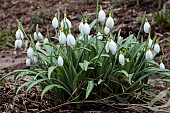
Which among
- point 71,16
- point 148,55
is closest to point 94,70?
point 148,55

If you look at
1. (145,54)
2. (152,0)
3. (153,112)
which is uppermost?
(152,0)

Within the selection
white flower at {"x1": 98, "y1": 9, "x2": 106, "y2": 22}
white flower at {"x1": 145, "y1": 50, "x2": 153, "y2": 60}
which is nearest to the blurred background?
white flower at {"x1": 145, "y1": 50, "x2": 153, "y2": 60}

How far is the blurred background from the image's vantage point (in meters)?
5.47

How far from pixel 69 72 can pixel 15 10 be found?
5307 millimetres

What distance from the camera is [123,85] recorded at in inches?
118

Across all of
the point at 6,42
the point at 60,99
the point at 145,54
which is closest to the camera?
the point at 145,54

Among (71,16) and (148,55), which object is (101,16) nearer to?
(148,55)

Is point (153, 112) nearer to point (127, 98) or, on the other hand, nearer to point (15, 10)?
point (127, 98)

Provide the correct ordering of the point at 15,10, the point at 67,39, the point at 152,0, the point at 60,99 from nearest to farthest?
1. the point at 67,39
2. the point at 60,99
3. the point at 152,0
4. the point at 15,10

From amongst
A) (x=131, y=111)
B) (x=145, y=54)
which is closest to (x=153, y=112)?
(x=131, y=111)

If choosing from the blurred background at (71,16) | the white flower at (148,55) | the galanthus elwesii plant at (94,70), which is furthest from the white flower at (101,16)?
the blurred background at (71,16)

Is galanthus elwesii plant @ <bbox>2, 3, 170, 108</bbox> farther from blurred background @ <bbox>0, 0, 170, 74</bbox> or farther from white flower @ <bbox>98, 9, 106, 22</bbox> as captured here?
blurred background @ <bbox>0, 0, 170, 74</bbox>

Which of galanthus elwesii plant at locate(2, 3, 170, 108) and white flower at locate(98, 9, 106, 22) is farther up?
white flower at locate(98, 9, 106, 22)

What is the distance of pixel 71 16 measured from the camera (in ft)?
23.2
